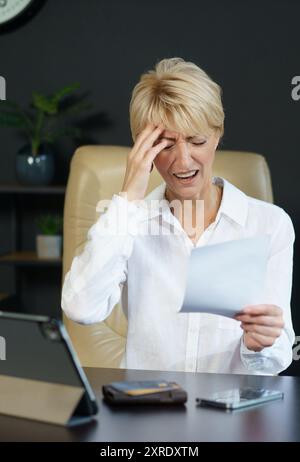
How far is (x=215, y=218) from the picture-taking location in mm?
1967

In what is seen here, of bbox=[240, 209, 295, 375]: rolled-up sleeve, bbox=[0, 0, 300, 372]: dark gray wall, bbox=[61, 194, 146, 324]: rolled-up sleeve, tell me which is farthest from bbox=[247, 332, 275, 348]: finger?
bbox=[0, 0, 300, 372]: dark gray wall

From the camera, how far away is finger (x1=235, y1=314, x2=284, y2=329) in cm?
149

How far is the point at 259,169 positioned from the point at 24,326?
134 cm

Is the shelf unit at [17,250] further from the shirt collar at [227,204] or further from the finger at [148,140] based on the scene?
the finger at [148,140]

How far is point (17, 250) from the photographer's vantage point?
388 centimetres

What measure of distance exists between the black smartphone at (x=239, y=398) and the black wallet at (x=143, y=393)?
37mm

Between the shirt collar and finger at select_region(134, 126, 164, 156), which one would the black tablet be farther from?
the shirt collar

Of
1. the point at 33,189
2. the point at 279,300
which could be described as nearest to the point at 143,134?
the point at 279,300

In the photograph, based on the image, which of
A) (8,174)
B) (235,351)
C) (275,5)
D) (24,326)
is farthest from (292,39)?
(24,326)

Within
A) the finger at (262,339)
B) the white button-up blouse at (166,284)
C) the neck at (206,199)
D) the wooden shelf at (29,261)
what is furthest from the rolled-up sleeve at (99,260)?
the wooden shelf at (29,261)

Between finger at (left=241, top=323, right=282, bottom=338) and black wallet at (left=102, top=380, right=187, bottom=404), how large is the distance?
1.02 ft

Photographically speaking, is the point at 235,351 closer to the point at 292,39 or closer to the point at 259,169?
the point at 259,169

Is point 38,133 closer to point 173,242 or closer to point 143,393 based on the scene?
point 173,242

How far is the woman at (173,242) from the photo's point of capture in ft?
5.66
